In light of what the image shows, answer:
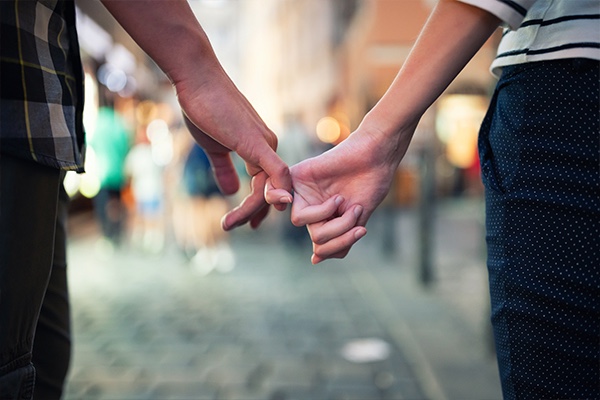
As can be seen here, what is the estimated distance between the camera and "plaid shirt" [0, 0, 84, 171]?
1.11 meters

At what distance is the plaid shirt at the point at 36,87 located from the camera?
1.11m

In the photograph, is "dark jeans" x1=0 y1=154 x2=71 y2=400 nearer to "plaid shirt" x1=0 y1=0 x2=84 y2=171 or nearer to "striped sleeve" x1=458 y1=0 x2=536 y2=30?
"plaid shirt" x1=0 y1=0 x2=84 y2=171

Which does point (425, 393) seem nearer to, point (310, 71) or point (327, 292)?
point (327, 292)

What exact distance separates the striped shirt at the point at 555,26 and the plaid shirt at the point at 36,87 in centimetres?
77

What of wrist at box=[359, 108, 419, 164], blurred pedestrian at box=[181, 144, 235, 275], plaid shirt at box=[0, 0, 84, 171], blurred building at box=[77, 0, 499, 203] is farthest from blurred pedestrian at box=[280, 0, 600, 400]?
blurred pedestrian at box=[181, 144, 235, 275]

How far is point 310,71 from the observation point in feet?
97.3

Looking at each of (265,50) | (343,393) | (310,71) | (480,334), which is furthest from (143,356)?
(265,50)

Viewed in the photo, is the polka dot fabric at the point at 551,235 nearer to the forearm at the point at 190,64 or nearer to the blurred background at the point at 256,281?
the forearm at the point at 190,64

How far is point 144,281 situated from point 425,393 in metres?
3.93

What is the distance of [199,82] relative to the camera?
149 centimetres

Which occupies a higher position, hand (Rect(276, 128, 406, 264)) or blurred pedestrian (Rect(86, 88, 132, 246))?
blurred pedestrian (Rect(86, 88, 132, 246))

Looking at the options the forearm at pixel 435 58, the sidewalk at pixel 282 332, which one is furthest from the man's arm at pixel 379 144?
the sidewalk at pixel 282 332

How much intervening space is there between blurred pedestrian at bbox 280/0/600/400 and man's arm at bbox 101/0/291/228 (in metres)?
0.46

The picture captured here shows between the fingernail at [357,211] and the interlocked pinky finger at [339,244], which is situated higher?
the fingernail at [357,211]
